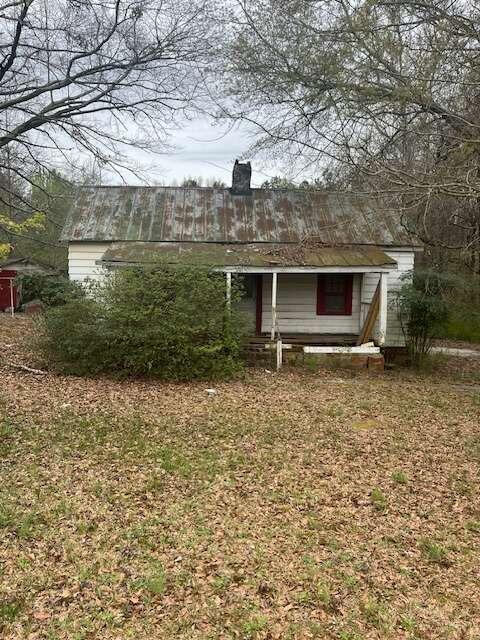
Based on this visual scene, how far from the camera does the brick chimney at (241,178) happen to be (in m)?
15.5

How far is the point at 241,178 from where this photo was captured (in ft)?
51.0

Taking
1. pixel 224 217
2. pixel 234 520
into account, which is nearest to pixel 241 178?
pixel 224 217

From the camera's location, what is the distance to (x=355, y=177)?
34.7 feet

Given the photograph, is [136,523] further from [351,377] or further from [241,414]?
[351,377]

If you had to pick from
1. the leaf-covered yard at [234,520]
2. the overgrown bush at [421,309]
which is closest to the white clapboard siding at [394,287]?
the overgrown bush at [421,309]

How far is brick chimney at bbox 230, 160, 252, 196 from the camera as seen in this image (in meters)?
15.5

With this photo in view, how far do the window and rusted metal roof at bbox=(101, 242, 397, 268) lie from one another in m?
1.09

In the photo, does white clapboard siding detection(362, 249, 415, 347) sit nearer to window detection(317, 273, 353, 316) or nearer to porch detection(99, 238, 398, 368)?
porch detection(99, 238, 398, 368)

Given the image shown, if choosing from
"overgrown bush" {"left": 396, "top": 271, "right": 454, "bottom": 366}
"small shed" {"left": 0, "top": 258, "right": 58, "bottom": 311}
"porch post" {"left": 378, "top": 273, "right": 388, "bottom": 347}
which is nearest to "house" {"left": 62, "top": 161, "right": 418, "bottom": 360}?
"porch post" {"left": 378, "top": 273, "right": 388, "bottom": 347}

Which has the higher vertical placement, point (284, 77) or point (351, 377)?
point (284, 77)

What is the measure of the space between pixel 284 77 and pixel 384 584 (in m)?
9.05

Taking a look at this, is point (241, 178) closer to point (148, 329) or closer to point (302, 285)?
point (302, 285)

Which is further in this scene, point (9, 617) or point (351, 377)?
point (351, 377)

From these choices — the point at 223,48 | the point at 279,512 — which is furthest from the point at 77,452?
the point at 223,48
